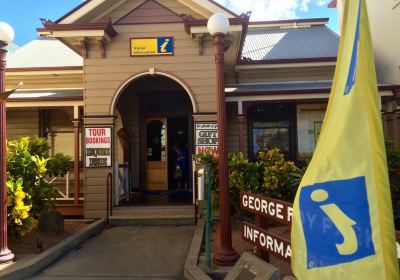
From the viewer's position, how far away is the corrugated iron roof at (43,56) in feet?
42.6

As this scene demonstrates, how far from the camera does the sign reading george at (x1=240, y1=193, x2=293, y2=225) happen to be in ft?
12.1

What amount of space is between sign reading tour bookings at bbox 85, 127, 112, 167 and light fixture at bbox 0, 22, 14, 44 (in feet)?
12.2

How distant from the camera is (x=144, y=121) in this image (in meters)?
12.2

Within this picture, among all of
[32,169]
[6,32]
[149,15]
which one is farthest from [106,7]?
[32,169]

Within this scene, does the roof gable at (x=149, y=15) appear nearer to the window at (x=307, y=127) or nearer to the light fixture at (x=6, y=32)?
the light fixture at (x=6, y=32)

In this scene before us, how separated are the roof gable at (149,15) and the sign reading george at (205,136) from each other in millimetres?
2800

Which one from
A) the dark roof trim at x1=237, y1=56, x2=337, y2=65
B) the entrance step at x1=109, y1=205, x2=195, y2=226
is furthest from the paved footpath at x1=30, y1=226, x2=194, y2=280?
the dark roof trim at x1=237, y1=56, x2=337, y2=65

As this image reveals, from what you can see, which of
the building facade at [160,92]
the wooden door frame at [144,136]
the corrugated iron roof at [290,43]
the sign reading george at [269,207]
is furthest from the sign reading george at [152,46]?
the sign reading george at [269,207]

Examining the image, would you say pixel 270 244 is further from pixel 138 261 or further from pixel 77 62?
pixel 77 62

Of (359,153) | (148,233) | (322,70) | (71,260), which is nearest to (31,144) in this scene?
(71,260)

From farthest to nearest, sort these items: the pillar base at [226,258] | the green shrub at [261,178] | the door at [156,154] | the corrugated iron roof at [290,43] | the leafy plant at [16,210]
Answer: the corrugated iron roof at [290,43] < the door at [156,154] < the green shrub at [261,178] < the leafy plant at [16,210] < the pillar base at [226,258]

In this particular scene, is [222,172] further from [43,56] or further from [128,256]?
[43,56]

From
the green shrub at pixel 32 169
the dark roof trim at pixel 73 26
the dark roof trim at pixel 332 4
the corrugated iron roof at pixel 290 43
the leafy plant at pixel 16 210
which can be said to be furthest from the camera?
the dark roof trim at pixel 332 4

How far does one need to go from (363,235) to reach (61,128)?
11949mm
